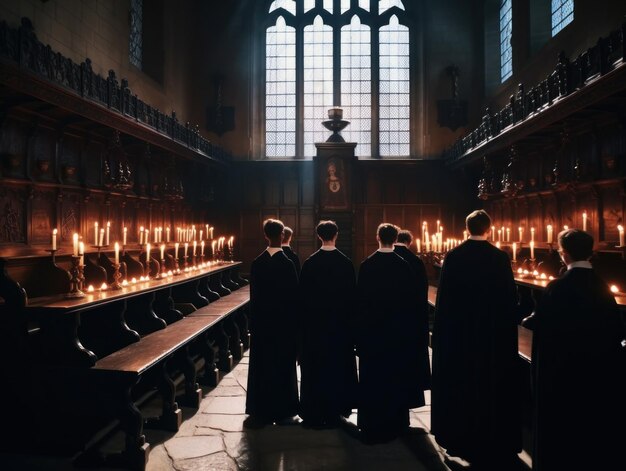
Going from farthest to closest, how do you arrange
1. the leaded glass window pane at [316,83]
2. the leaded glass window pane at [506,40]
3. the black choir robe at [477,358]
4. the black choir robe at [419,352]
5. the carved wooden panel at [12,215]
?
1. the leaded glass window pane at [316,83]
2. the leaded glass window pane at [506,40]
3. the carved wooden panel at [12,215]
4. the black choir robe at [419,352]
5. the black choir robe at [477,358]

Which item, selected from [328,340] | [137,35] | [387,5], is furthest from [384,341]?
[387,5]

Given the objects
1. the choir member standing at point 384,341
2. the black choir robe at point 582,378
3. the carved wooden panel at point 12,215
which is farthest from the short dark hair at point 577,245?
the carved wooden panel at point 12,215

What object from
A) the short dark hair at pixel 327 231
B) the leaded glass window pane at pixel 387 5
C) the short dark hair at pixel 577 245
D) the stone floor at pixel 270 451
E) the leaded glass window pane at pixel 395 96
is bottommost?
the stone floor at pixel 270 451

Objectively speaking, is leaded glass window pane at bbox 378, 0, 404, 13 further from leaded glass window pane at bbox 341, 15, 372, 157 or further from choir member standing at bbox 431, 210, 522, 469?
choir member standing at bbox 431, 210, 522, 469

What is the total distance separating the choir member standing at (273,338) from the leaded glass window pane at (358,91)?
1205 cm

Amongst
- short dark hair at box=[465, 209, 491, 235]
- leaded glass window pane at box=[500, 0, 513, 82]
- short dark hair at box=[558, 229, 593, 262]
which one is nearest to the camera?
A: short dark hair at box=[558, 229, 593, 262]

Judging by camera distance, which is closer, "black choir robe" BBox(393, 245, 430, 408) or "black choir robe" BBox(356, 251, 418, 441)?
"black choir robe" BBox(356, 251, 418, 441)

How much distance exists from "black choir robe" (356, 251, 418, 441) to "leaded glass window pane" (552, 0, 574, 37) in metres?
9.26

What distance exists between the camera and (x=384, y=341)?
4.36 m

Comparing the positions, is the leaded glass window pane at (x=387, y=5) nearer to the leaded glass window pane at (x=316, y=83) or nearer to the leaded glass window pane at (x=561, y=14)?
the leaded glass window pane at (x=316, y=83)

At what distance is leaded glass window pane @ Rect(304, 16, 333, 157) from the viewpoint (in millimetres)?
16297

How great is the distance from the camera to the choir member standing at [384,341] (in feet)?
14.1

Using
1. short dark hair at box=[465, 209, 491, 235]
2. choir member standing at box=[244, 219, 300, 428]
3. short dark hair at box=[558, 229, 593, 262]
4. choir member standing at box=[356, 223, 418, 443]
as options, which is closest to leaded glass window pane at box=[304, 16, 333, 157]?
choir member standing at box=[244, 219, 300, 428]

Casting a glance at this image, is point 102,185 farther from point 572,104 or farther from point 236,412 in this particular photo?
point 572,104
